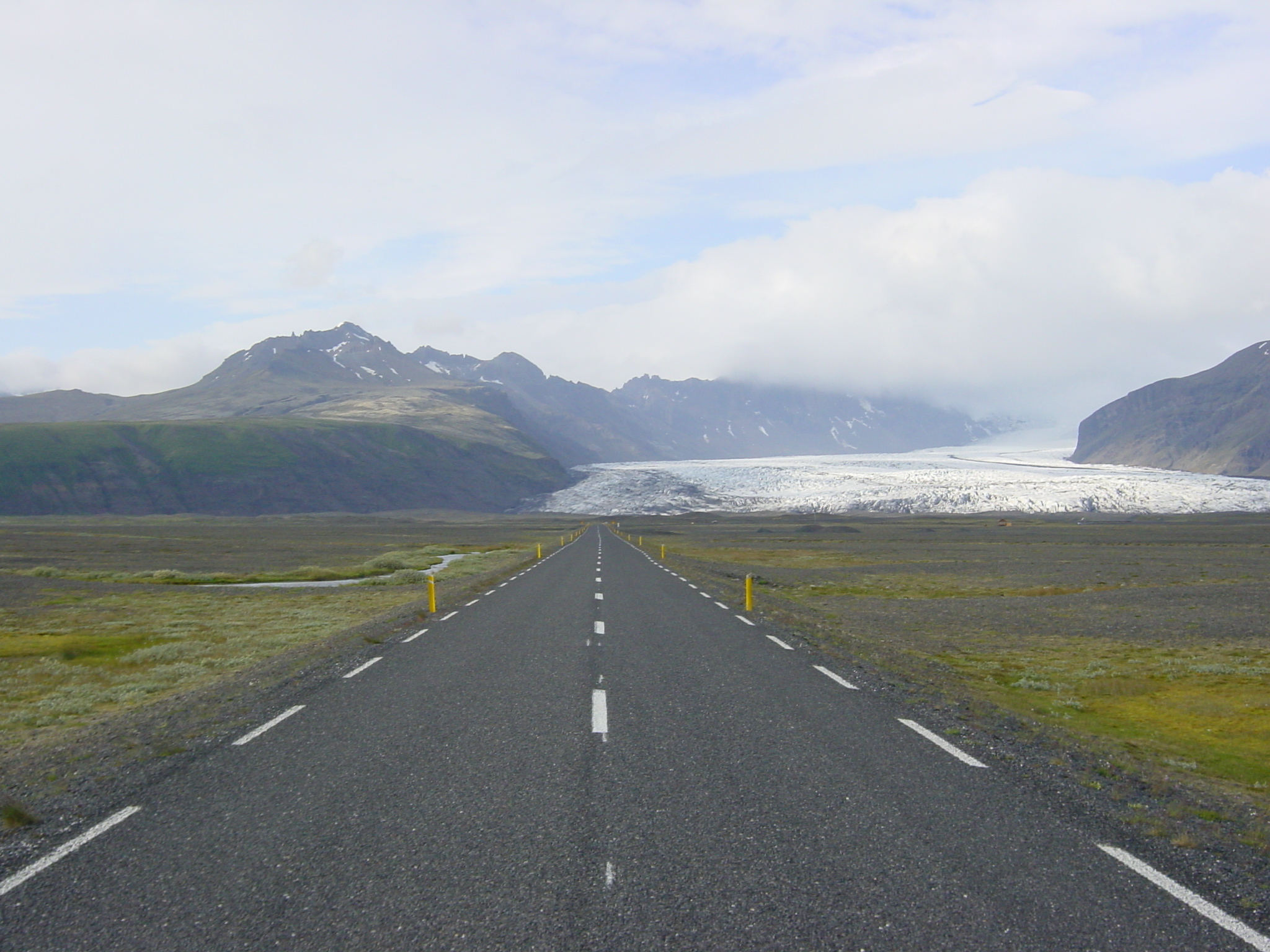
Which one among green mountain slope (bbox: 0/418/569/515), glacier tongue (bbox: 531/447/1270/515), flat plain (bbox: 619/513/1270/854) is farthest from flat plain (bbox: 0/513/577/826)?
glacier tongue (bbox: 531/447/1270/515)

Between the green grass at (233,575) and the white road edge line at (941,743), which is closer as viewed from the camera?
the white road edge line at (941,743)

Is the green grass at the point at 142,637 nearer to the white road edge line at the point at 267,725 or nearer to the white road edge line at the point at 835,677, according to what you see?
the white road edge line at the point at 267,725

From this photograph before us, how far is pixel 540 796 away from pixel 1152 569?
49.5 meters

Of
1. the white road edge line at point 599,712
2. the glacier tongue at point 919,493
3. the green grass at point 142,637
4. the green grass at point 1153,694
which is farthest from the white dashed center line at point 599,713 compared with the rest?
the glacier tongue at point 919,493

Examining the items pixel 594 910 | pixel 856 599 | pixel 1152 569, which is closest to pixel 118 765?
pixel 594 910

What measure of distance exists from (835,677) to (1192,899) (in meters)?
7.82

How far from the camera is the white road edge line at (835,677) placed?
12.3 metres

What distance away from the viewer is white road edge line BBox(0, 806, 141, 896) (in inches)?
219

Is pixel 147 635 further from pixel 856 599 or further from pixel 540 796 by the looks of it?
pixel 856 599

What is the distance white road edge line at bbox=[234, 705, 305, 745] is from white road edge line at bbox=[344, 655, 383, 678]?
7.28 feet

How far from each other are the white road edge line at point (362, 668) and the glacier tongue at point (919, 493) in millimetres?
143556

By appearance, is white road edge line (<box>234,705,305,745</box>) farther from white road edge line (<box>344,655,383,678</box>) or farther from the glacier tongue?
the glacier tongue

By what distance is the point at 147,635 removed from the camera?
23047 mm

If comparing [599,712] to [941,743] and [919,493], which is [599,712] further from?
[919,493]
